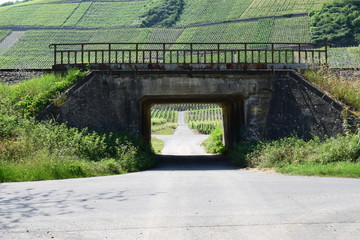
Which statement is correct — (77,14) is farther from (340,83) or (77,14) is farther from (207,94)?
(340,83)

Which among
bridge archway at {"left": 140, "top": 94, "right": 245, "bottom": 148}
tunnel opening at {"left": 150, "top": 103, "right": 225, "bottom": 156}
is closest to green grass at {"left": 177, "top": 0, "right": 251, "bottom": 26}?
tunnel opening at {"left": 150, "top": 103, "right": 225, "bottom": 156}

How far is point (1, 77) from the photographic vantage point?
2175cm

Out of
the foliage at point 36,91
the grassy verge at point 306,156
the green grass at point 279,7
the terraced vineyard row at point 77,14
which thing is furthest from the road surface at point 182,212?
the terraced vineyard row at point 77,14

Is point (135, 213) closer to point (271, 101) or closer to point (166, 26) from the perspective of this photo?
point (271, 101)

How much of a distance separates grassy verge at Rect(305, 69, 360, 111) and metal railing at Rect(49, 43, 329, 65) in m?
0.95

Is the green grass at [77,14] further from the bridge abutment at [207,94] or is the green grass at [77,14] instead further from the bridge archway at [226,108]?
the bridge abutment at [207,94]

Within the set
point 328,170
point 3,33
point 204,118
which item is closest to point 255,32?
point 204,118

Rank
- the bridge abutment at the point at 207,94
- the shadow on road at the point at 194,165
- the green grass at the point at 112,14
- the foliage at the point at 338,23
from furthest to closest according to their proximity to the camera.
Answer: the green grass at the point at 112,14, the foliage at the point at 338,23, the bridge abutment at the point at 207,94, the shadow on road at the point at 194,165

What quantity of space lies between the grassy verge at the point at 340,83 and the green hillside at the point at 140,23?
1814 inches

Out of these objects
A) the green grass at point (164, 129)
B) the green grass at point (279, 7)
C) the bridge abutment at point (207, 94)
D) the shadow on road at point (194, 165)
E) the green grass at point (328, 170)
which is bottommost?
the green grass at point (164, 129)

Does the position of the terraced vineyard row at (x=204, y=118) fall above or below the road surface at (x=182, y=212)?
below

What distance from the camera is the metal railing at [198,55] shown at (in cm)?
2055

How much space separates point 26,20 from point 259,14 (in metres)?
54.0

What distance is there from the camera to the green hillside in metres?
84.9
